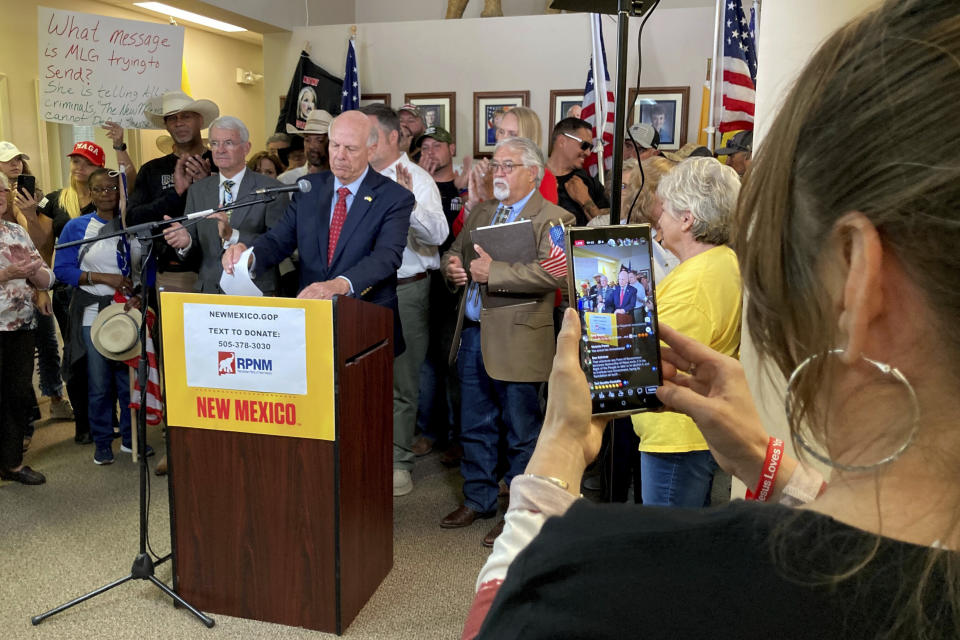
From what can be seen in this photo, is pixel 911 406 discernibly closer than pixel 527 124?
Yes

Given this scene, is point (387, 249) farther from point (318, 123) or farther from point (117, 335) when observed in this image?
point (318, 123)

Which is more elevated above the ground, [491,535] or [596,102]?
[596,102]

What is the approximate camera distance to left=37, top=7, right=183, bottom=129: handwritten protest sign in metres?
4.07

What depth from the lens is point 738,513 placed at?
0.48 metres

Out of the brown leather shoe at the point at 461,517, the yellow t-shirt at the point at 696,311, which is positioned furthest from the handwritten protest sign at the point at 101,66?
the yellow t-shirt at the point at 696,311

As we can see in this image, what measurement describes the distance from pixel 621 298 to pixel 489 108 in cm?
491

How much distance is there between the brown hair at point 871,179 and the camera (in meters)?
0.43

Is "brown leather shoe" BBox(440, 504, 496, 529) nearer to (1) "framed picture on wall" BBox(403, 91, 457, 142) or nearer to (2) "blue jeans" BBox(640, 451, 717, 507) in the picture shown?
(2) "blue jeans" BBox(640, 451, 717, 507)

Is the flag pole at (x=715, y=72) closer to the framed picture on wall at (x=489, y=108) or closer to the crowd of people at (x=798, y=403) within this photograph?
the framed picture on wall at (x=489, y=108)

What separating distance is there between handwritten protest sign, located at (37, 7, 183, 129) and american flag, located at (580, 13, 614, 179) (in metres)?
2.57

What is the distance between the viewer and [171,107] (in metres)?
4.28

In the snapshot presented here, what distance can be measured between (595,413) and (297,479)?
4.88ft

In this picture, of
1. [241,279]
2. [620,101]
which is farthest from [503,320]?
[620,101]

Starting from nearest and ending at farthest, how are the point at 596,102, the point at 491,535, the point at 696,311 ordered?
the point at 696,311, the point at 491,535, the point at 596,102
